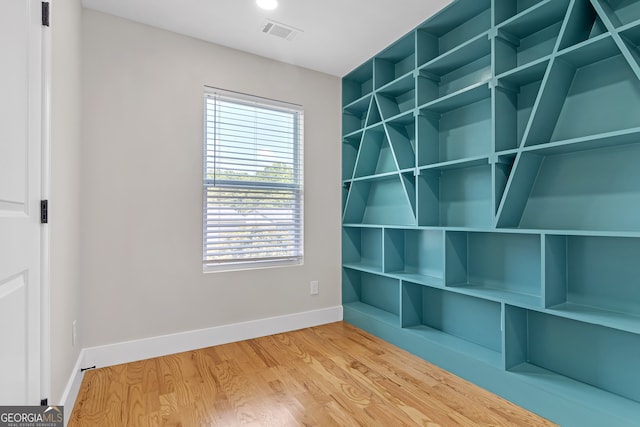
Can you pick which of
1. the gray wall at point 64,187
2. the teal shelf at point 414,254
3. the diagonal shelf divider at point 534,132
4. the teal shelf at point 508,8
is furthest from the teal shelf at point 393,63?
the gray wall at point 64,187

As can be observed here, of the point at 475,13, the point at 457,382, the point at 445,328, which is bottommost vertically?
the point at 457,382

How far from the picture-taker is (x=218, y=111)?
2.67m

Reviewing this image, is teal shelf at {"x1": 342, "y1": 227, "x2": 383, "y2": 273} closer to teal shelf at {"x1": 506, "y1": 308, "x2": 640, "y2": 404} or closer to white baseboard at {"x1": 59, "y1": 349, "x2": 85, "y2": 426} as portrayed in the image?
teal shelf at {"x1": 506, "y1": 308, "x2": 640, "y2": 404}

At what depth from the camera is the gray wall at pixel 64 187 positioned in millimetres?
1484

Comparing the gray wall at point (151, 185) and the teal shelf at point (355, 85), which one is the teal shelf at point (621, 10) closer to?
the teal shelf at point (355, 85)

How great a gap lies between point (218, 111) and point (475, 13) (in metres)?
2.09

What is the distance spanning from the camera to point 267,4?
217 centimetres

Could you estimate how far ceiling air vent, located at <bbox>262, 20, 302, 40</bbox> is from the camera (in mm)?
2398

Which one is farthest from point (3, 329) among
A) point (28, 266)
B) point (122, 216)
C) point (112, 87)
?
point (112, 87)

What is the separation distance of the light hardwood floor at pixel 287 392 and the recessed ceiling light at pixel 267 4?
252 centimetres

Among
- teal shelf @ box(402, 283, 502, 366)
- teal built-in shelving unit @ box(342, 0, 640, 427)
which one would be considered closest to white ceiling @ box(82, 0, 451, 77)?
teal built-in shelving unit @ box(342, 0, 640, 427)

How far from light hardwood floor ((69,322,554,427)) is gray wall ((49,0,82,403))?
360mm

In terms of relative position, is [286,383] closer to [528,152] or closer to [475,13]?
[528,152]

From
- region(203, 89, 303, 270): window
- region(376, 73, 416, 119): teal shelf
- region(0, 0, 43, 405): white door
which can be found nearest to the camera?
region(0, 0, 43, 405): white door
